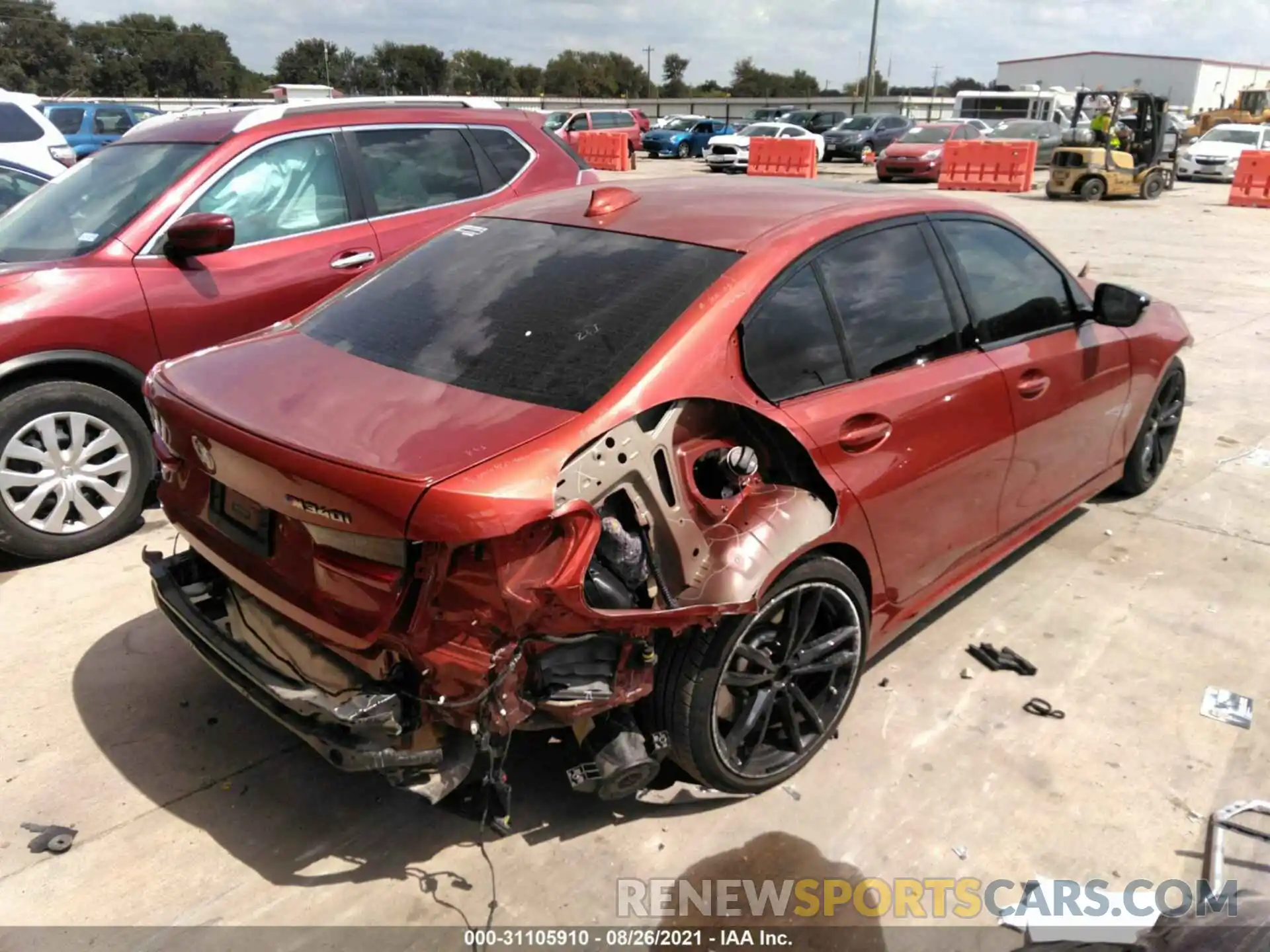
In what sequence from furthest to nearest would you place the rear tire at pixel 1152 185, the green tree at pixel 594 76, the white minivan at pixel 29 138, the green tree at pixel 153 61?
1. the green tree at pixel 594 76
2. the green tree at pixel 153 61
3. the rear tire at pixel 1152 185
4. the white minivan at pixel 29 138

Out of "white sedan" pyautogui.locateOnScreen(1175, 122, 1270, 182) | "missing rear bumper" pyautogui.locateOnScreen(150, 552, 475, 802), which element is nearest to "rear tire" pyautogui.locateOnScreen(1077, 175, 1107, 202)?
"white sedan" pyautogui.locateOnScreen(1175, 122, 1270, 182)

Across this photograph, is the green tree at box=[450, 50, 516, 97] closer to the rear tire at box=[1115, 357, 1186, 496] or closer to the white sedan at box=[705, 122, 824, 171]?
the white sedan at box=[705, 122, 824, 171]

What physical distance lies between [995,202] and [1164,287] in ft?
31.8

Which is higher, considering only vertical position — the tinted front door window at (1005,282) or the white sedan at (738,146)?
the tinted front door window at (1005,282)

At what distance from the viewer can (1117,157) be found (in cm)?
2017

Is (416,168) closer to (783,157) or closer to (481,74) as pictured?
(783,157)

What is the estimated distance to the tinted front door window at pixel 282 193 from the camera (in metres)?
4.83

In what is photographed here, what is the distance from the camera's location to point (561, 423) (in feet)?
7.77

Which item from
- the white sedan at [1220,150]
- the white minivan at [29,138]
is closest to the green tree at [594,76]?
the white sedan at [1220,150]

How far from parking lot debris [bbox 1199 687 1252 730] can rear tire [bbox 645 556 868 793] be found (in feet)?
4.40

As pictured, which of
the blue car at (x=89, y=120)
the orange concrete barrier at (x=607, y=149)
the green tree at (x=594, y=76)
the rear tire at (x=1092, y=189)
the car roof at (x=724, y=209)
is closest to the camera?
the car roof at (x=724, y=209)

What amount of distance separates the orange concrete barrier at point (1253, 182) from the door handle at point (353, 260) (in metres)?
21.4

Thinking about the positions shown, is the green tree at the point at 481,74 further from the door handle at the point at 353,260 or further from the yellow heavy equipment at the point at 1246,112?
the door handle at the point at 353,260

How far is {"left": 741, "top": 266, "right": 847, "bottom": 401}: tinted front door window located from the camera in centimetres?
278
